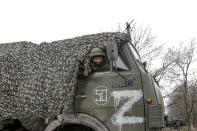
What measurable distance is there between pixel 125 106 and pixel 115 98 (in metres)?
0.21

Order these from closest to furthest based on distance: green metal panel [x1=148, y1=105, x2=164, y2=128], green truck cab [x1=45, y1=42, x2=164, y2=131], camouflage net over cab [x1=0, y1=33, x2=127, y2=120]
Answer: green metal panel [x1=148, y1=105, x2=164, y2=128] < green truck cab [x1=45, y1=42, x2=164, y2=131] < camouflage net over cab [x1=0, y1=33, x2=127, y2=120]

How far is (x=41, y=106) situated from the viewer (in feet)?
13.0

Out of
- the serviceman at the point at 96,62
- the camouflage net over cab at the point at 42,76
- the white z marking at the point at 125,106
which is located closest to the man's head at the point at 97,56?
the serviceman at the point at 96,62

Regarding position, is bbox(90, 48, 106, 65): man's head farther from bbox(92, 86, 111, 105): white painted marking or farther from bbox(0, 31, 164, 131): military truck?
bbox(92, 86, 111, 105): white painted marking

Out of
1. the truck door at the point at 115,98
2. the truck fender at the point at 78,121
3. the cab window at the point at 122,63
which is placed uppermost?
the cab window at the point at 122,63

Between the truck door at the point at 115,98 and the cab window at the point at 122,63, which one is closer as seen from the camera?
the truck door at the point at 115,98

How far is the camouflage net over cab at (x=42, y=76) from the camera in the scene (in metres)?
3.93

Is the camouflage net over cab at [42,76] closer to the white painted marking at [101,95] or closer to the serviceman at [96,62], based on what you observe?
the serviceman at [96,62]

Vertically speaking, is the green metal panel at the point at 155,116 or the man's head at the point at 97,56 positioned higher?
the man's head at the point at 97,56

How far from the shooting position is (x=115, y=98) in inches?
146

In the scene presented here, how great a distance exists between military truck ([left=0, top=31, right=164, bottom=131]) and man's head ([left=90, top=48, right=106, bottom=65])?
0.21 meters

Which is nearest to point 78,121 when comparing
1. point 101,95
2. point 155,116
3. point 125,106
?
point 101,95

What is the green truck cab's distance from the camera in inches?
140

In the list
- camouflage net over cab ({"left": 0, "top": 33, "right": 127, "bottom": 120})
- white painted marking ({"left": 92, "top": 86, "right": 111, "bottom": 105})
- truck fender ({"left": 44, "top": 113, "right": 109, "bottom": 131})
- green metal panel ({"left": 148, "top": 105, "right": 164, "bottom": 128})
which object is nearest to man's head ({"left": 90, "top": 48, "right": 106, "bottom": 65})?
camouflage net over cab ({"left": 0, "top": 33, "right": 127, "bottom": 120})
